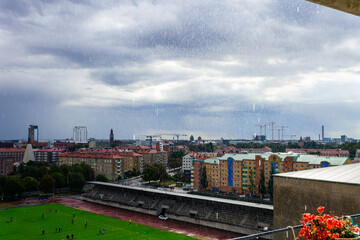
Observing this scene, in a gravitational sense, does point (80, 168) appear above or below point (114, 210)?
above

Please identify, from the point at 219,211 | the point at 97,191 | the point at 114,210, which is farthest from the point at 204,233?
the point at 97,191

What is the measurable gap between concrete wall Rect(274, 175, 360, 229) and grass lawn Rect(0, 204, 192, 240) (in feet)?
35.4

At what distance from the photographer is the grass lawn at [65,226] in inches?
750

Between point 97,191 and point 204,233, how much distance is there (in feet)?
52.8

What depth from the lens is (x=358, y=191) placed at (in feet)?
24.7

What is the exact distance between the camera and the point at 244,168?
3506 cm

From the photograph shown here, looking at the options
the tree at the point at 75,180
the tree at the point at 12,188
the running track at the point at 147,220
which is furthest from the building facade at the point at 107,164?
the tree at the point at 12,188

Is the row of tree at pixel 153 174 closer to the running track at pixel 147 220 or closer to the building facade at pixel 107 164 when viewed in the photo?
the building facade at pixel 107 164

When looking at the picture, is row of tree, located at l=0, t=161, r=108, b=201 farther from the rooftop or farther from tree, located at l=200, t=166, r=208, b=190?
the rooftop

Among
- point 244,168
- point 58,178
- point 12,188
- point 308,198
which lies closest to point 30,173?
point 58,178

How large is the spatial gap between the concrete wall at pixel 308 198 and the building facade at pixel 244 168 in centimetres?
2318

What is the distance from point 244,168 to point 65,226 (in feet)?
68.7

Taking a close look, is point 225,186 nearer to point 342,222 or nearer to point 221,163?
point 221,163

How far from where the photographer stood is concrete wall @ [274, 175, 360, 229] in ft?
25.3
